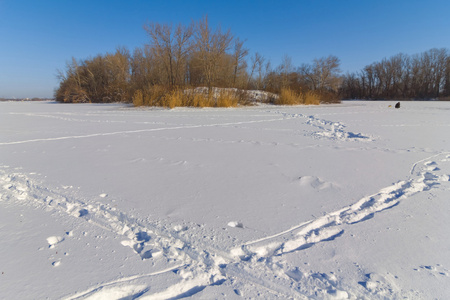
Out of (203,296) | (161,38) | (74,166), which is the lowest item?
(203,296)

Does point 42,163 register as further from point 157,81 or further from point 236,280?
point 157,81

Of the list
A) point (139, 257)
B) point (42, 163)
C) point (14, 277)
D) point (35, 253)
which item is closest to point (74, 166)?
point (42, 163)

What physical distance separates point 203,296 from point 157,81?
15.2m

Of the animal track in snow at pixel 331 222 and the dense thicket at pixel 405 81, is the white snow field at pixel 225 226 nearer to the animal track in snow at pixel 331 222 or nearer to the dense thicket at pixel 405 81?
the animal track in snow at pixel 331 222

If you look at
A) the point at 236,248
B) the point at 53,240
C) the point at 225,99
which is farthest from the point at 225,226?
the point at 225,99

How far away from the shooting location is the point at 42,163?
110 inches

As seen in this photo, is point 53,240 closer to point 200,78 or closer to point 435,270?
point 435,270

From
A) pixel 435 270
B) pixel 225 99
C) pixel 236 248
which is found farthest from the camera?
pixel 225 99

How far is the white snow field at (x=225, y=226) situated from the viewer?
3.54ft

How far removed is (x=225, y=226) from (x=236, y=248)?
226 millimetres

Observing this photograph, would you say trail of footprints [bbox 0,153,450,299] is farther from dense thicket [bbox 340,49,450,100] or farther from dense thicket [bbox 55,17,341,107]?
dense thicket [bbox 340,49,450,100]

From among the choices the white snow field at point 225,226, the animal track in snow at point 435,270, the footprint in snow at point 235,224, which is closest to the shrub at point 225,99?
the white snow field at point 225,226

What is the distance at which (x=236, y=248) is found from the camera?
1.32 metres

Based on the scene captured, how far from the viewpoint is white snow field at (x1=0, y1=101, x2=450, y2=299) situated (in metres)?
1.08
